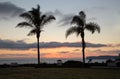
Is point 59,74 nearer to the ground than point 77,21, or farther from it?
nearer to the ground

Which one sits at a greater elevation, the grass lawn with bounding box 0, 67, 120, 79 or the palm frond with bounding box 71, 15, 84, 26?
the palm frond with bounding box 71, 15, 84, 26

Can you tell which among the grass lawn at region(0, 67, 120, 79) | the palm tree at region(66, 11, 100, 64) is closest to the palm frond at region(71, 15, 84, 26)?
the palm tree at region(66, 11, 100, 64)

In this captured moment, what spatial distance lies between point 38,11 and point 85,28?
8661 mm

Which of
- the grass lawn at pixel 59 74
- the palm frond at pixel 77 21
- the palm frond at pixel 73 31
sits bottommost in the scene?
the grass lawn at pixel 59 74

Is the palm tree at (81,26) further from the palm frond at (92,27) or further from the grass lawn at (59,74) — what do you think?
the grass lawn at (59,74)

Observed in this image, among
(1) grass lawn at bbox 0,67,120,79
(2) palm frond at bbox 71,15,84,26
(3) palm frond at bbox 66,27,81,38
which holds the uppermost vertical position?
(2) palm frond at bbox 71,15,84,26

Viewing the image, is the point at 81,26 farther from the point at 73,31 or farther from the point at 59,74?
the point at 59,74

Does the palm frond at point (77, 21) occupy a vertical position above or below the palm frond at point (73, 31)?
above

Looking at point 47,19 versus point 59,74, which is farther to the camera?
point 47,19

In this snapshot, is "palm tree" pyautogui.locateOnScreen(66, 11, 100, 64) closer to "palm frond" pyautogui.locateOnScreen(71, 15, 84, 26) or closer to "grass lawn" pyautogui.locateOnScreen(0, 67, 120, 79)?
"palm frond" pyautogui.locateOnScreen(71, 15, 84, 26)

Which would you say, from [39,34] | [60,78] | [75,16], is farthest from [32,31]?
[60,78]

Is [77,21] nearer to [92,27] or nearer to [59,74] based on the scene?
[92,27]

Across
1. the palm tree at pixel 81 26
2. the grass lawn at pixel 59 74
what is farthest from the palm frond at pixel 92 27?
the grass lawn at pixel 59 74

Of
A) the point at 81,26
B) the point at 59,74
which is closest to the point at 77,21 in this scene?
the point at 81,26
